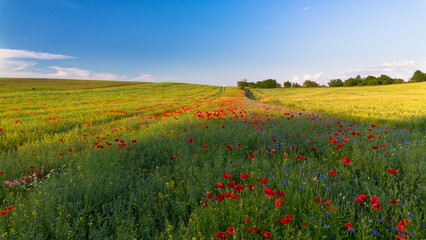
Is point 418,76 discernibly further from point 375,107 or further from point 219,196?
point 219,196

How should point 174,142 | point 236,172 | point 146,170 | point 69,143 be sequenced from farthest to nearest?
point 69,143
point 174,142
point 146,170
point 236,172

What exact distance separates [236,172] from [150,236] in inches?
64.0

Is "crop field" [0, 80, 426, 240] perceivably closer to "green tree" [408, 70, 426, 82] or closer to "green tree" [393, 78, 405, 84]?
"green tree" [393, 78, 405, 84]

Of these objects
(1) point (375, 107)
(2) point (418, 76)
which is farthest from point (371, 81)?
(1) point (375, 107)

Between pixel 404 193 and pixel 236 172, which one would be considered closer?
pixel 404 193

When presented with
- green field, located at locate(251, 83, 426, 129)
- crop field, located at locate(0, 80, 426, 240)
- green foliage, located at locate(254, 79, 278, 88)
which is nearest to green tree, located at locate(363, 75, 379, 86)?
green foliage, located at locate(254, 79, 278, 88)

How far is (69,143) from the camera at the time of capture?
18.0 feet

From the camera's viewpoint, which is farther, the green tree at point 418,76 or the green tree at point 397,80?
the green tree at point 397,80

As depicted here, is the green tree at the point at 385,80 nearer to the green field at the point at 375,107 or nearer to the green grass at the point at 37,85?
the green field at the point at 375,107

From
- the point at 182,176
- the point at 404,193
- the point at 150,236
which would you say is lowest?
the point at 150,236

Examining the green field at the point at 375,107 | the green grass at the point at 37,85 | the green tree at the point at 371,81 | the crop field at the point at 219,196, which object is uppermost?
the green tree at the point at 371,81

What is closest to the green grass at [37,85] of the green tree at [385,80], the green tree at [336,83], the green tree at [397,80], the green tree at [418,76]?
the green tree at [336,83]

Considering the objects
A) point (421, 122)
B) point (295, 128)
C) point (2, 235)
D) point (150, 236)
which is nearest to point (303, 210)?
point (150, 236)

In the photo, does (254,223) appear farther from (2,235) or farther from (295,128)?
(295,128)
